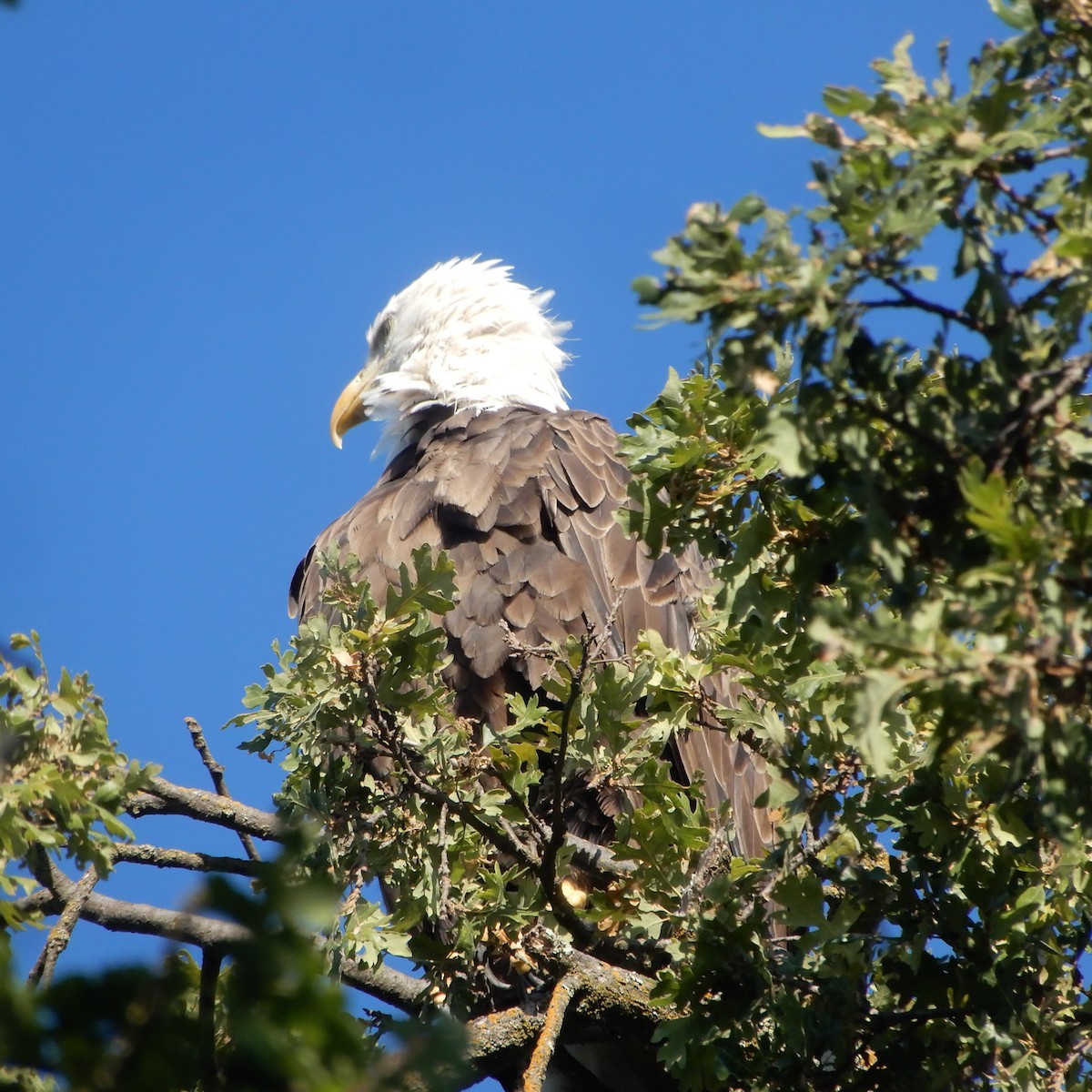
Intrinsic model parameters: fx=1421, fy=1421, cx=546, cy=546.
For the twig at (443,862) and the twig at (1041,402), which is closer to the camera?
the twig at (1041,402)

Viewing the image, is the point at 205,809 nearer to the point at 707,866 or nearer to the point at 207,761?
the point at 207,761

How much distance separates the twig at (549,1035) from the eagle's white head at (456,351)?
A: 366cm

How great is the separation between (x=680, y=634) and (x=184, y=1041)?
12.6 feet

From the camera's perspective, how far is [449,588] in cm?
299

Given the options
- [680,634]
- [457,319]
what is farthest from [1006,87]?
[457,319]

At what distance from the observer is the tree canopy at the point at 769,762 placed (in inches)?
58.7

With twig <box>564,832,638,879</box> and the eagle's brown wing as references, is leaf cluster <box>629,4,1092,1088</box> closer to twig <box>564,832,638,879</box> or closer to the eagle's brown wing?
twig <box>564,832,638,879</box>

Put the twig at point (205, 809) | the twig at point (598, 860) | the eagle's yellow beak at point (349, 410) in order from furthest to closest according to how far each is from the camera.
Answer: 1. the eagle's yellow beak at point (349, 410)
2. the twig at point (598, 860)
3. the twig at point (205, 809)

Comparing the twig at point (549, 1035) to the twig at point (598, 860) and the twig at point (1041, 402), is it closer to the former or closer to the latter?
the twig at point (598, 860)

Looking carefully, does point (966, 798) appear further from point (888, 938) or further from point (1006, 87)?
point (1006, 87)

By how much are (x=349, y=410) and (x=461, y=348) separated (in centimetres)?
74

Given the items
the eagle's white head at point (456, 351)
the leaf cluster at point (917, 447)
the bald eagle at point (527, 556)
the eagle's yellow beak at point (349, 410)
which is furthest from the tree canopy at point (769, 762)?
the eagle's yellow beak at point (349, 410)

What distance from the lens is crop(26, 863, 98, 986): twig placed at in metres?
2.36

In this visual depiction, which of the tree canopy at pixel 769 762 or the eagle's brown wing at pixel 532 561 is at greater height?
the eagle's brown wing at pixel 532 561
